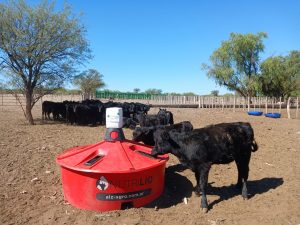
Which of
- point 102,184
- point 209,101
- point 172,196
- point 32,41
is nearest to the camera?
point 102,184

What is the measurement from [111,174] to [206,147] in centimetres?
169

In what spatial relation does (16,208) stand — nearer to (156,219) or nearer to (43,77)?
(156,219)

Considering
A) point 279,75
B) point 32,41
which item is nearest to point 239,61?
point 279,75

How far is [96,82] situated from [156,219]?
62.3 metres

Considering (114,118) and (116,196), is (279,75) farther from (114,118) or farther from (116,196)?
(116,196)

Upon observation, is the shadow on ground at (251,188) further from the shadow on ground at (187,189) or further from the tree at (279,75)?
the tree at (279,75)

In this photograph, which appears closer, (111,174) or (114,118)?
(111,174)

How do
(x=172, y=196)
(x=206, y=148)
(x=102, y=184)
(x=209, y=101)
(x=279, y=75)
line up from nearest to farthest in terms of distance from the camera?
(x=102, y=184) < (x=206, y=148) < (x=172, y=196) < (x=209, y=101) < (x=279, y=75)

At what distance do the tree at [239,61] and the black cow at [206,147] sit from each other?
128ft

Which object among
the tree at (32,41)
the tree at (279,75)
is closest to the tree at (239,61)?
the tree at (279,75)

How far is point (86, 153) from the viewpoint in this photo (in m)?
5.36

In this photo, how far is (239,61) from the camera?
44.9 m

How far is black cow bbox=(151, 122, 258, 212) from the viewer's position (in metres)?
5.55

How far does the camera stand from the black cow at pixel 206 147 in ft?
18.2
